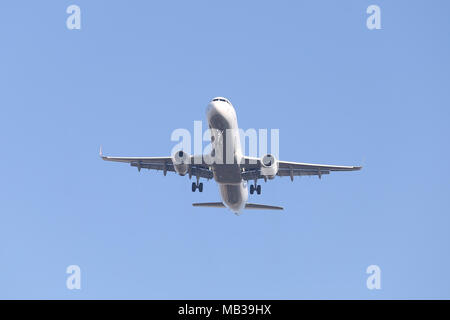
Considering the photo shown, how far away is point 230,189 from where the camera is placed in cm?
6006

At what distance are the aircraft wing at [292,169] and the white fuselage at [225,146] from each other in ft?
2.79

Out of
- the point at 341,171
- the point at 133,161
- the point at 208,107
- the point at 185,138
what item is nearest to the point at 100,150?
the point at 133,161

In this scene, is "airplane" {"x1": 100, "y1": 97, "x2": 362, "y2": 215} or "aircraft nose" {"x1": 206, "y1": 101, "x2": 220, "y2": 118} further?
"airplane" {"x1": 100, "y1": 97, "x2": 362, "y2": 215}

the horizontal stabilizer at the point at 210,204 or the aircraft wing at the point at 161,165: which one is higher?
the aircraft wing at the point at 161,165

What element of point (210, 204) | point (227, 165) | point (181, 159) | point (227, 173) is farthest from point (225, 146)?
point (210, 204)

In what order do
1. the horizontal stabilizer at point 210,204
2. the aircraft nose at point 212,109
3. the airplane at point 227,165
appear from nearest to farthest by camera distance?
the aircraft nose at point 212,109, the airplane at point 227,165, the horizontal stabilizer at point 210,204

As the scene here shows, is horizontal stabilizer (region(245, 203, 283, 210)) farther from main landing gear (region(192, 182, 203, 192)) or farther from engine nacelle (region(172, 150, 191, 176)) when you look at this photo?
engine nacelle (region(172, 150, 191, 176))

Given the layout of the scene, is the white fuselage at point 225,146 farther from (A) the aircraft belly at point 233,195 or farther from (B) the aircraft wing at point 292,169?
(B) the aircraft wing at point 292,169

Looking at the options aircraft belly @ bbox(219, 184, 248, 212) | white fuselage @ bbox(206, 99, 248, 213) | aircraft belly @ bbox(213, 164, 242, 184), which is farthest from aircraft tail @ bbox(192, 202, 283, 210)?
aircraft belly @ bbox(213, 164, 242, 184)

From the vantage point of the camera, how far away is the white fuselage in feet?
177

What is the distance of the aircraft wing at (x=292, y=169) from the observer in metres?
58.0

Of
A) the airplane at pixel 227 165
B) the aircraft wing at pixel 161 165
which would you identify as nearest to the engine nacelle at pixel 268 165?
the airplane at pixel 227 165
